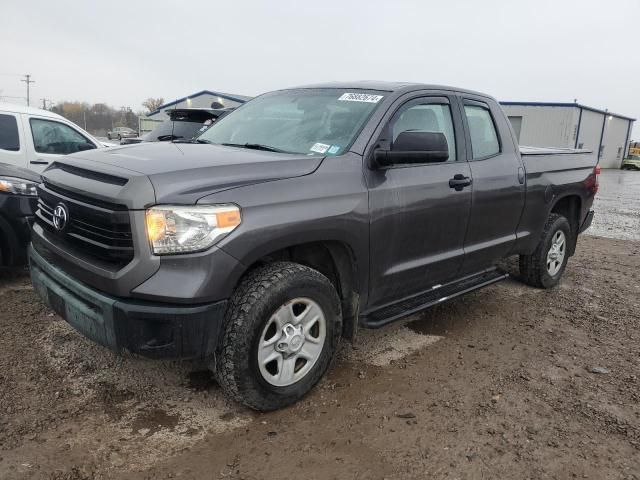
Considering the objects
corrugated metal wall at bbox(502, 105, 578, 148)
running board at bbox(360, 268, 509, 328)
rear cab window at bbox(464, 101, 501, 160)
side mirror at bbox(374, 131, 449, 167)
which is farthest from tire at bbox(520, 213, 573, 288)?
corrugated metal wall at bbox(502, 105, 578, 148)

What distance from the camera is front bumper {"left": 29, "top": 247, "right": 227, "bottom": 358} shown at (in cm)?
242

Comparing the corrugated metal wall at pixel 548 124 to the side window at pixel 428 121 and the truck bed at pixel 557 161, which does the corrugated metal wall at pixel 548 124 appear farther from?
the side window at pixel 428 121

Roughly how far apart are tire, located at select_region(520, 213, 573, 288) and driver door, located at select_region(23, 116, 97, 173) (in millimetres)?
6238

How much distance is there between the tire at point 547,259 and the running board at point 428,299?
2.89 feet

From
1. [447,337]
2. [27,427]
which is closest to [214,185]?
[27,427]

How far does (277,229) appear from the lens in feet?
8.68

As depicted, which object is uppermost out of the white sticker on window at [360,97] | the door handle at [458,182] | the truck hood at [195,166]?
the white sticker on window at [360,97]

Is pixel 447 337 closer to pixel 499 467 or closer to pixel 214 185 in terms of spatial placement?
pixel 499 467

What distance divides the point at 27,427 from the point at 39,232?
3.82 feet

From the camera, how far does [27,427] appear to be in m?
2.64

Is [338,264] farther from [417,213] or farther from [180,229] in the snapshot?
[180,229]

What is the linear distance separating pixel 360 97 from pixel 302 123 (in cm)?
43

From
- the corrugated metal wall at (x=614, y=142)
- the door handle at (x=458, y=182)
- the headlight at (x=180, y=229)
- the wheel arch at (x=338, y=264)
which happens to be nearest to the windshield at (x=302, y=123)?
the wheel arch at (x=338, y=264)

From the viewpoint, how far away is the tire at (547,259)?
513 cm
